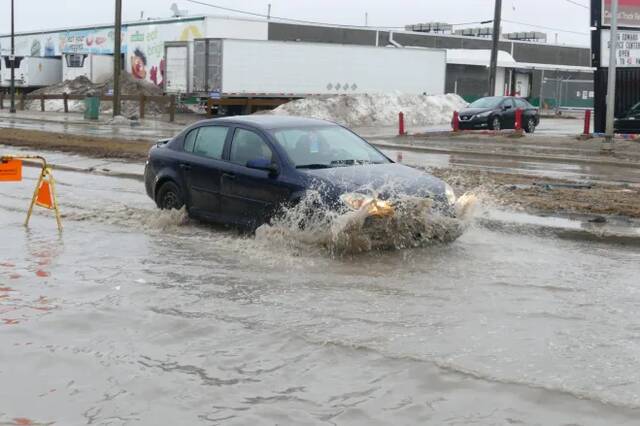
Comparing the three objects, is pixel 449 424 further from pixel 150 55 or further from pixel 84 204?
pixel 150 55

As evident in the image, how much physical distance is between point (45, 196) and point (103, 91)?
1853 inches

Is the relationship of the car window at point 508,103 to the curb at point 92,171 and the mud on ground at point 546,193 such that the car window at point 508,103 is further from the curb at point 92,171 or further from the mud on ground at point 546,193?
the curb at point 92,171

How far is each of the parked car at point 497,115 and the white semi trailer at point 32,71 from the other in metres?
40.9

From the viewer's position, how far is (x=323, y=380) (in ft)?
19.0

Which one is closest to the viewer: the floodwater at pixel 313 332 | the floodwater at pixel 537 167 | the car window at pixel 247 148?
the floodwater at pixel 313 332

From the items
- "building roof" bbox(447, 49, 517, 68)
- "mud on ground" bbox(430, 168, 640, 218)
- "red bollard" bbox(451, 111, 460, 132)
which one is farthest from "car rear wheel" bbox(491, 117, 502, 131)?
"building roof" bbox(447, 49, 517, 68)

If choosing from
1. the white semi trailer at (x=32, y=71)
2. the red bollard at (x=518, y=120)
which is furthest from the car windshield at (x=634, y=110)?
the white semi trailer at (x=32, y=71)

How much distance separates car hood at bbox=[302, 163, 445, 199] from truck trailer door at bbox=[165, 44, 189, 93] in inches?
1403

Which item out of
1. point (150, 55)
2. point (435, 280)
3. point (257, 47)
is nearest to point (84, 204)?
point (435, 280)

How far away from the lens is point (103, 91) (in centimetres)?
5694

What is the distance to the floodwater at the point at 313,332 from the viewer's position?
534 cm

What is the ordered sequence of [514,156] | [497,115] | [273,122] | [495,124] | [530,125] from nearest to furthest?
[273,122]
[514,156]
[495,124]
[497,115]
[530,125]

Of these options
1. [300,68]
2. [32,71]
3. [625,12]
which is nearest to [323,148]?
[625,12]

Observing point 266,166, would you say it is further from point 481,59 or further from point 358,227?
point 481,59
